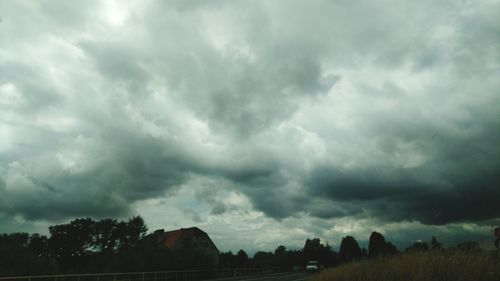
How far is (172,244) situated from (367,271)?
78054 mm

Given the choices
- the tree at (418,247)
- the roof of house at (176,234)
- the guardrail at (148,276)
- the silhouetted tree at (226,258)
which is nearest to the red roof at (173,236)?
the roof of house at (176,234)

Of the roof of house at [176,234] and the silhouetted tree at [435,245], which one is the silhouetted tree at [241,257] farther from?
the silhouetted tree at [435,245]

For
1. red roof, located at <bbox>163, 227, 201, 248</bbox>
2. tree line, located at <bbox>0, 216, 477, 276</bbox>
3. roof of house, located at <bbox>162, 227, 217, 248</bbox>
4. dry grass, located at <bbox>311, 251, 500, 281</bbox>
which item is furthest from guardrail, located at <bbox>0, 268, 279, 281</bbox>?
red roof, located at <bbox>163, 227, 201, 248</bbox>

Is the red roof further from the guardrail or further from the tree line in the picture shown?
the guardrail

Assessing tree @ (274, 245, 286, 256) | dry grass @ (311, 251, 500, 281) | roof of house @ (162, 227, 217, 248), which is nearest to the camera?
dry grass @ (311, 251, 500, 281)


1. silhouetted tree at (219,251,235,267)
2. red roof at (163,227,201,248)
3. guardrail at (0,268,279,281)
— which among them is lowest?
guardrail at (0,268,279,281)

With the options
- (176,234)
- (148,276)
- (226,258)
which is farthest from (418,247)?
(226,258)

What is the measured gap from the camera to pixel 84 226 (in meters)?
104

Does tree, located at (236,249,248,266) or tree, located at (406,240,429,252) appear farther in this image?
tree, located at (236,249,248,266)

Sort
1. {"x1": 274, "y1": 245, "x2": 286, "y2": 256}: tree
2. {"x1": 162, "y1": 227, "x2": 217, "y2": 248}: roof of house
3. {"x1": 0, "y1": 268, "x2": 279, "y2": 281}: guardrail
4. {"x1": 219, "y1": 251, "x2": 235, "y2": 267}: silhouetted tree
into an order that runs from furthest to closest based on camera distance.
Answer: {"x1": 274, "y1": 245, "x2": 286, "y2": 256}: tree
{"x1": 219, "y1": 251, "x2": 235, "y2": 267}: silhouetted tree
{"x1": 162, "y1": 227, "x2": 217, "y2": 248}: roof of house
{"x1": 0, "y1": 268, "x2": 279, "y2": 281}: guardrail

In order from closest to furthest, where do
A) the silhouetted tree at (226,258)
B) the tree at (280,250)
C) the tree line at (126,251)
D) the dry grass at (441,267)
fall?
the dry grass at (441,267) < the tree line at (126,251) < the silhouetted tree at (226,258) < the tree at (280,250)

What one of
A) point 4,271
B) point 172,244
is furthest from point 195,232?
point 4,271

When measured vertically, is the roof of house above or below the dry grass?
above

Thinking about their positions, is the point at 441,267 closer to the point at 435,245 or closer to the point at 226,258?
the point at 435,245
